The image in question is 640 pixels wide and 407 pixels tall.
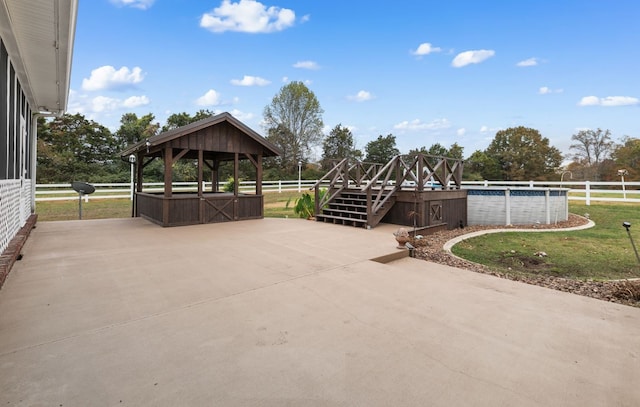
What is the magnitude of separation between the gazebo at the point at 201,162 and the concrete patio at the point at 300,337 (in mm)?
3822

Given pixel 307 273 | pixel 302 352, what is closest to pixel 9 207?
pixel 307 273

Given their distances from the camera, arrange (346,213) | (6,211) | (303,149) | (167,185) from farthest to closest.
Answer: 1. (303,149)
2. (346,213)
3. (167,185)
4. (6,211)

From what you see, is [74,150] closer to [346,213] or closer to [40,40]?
[40,40]

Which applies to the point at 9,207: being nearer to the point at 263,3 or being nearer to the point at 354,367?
the point at 354,367

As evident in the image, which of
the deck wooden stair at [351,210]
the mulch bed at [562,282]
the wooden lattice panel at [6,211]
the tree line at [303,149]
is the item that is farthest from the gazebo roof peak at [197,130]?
the tree line at [303,149]

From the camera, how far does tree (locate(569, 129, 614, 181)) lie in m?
33.2

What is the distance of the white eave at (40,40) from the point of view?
4398 millimetres

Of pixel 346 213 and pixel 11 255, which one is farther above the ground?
pixel 346 213

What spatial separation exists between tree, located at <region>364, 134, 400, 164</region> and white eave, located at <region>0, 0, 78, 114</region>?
32.9 metres

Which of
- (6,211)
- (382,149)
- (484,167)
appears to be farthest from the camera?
(382,149)

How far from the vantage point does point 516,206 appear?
9.32 metres

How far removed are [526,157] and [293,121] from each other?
80.8ft

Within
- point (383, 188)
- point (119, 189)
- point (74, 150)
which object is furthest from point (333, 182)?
point (74, 150)

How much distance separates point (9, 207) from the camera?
4.89 metres
